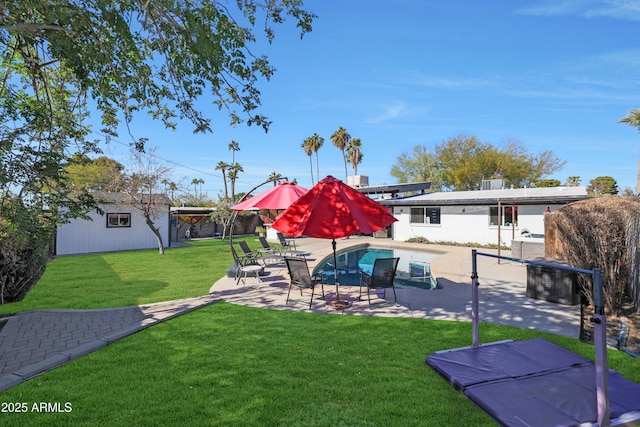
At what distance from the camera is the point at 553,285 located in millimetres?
7133

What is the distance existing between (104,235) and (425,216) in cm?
2108

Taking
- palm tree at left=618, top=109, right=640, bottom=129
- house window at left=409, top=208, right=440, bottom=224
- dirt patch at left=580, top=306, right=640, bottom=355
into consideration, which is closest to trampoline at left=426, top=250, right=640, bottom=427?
dirt patch at left=580, top=306, right=640, bottom=355

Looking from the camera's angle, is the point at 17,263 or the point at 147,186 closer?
the point at 17,263

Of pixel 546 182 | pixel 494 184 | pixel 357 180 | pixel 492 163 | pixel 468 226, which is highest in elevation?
pixel 492 163

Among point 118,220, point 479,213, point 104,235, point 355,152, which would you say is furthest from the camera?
point 355,152

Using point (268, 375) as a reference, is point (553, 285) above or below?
above

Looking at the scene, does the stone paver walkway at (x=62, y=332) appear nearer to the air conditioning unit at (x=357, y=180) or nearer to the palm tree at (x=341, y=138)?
the air conditioning unit at (x=357, y=180)

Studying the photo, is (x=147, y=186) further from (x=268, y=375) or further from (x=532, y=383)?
(x=532, y=383)

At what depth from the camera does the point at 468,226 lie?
779 inches

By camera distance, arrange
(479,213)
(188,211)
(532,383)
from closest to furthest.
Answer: (532,383) → (479,213) → (188,211)

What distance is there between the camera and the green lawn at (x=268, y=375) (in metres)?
3.16

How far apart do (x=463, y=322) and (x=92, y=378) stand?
588 cm

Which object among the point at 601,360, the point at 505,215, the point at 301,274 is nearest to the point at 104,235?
the point at 301,274

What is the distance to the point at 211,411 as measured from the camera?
3242 mm
